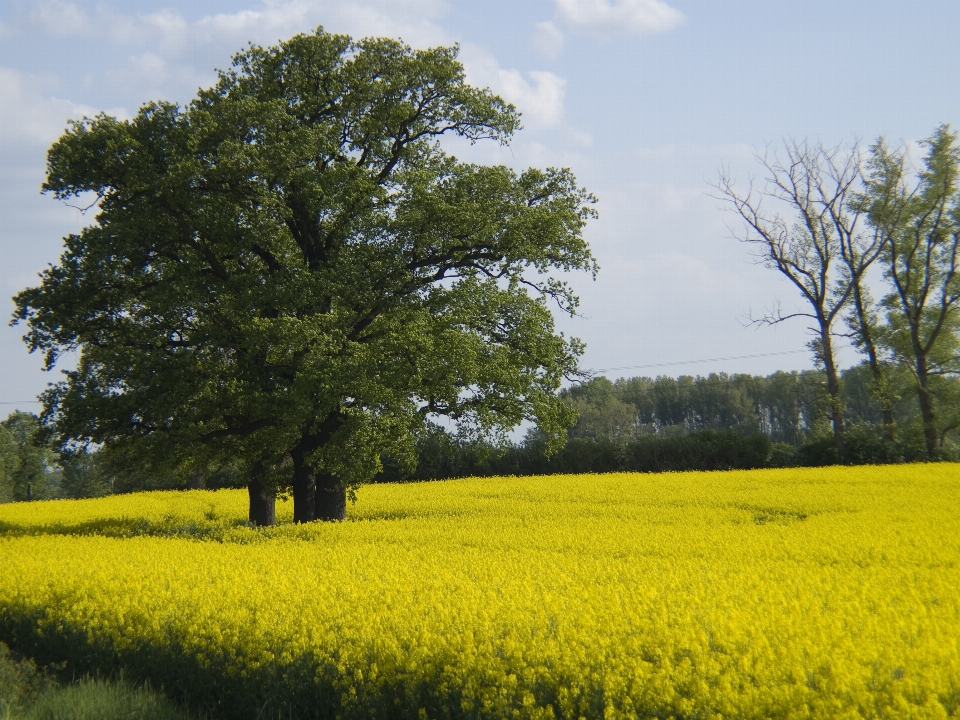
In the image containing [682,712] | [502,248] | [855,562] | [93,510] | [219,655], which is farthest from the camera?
[93,510]

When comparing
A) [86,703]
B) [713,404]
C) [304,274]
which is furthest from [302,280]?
[713,404]

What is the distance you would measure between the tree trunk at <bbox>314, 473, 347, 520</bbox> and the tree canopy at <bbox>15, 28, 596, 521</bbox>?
4 centimetres

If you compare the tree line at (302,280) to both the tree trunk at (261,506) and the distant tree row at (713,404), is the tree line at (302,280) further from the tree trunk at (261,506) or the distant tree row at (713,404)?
the distant tree row at (713,404)

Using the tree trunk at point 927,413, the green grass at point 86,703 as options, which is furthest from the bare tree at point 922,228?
the green grass at point 86,703

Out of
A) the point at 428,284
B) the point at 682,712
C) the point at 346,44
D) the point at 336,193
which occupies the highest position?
the point at 346,44

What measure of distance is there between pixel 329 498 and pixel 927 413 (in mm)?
28941

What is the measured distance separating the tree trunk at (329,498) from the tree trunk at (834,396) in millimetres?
23549

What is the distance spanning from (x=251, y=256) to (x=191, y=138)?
11.4ft

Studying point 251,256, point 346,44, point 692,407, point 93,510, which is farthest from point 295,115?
point 692,407

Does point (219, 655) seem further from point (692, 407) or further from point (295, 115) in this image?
point (692, 407)

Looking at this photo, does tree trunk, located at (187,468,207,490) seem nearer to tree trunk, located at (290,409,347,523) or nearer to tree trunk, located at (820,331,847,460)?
tree trunk, located at (290,409,347,523)

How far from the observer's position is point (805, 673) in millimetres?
5273

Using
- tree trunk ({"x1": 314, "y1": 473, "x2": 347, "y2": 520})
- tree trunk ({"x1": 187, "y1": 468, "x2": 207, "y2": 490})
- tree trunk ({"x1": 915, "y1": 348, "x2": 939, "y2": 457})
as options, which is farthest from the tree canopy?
tree trunk ({"x1": 915, "y1": 348, "x2": 939, "y2": 457})

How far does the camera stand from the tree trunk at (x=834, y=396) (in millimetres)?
33906
